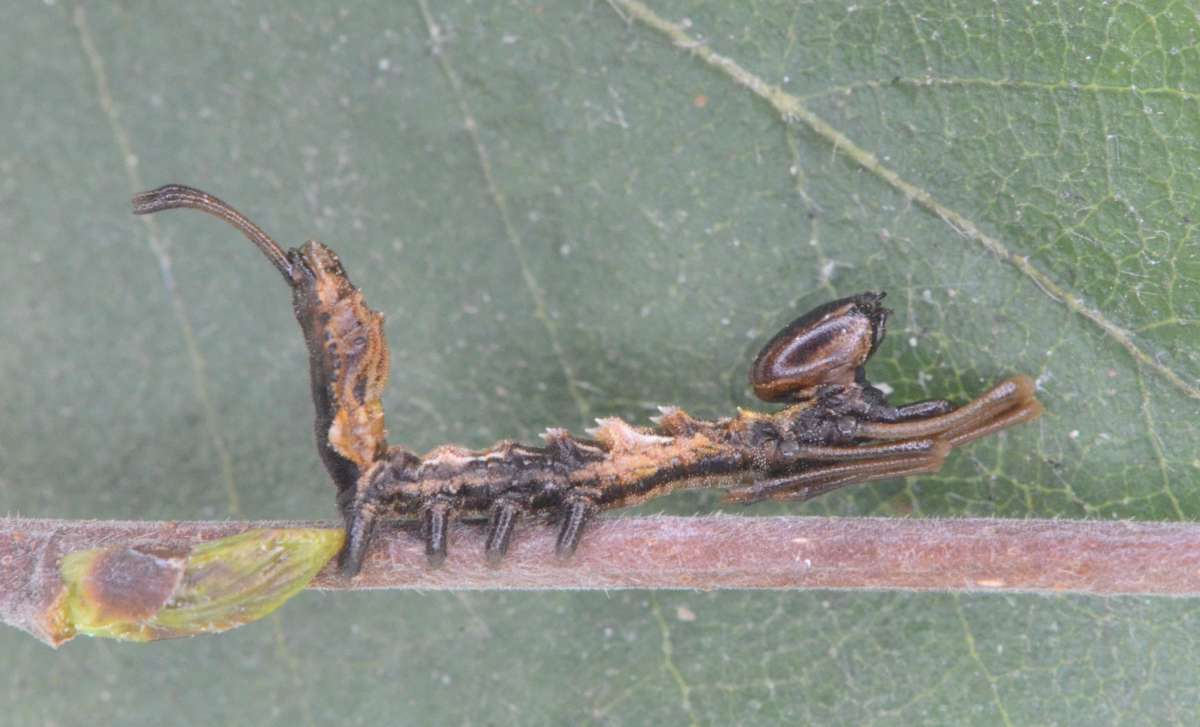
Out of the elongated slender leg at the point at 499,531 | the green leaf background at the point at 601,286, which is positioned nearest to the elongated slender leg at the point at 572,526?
Answer: the elongated slender leg at the point at 499,531

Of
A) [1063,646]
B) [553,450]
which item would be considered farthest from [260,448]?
[1063,646]

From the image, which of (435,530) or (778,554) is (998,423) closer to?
(778,554)

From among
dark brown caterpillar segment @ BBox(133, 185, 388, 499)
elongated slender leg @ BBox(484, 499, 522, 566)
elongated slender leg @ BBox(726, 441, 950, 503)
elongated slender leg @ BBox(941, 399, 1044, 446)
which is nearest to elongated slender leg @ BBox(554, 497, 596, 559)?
elongated slender leg @ BBox(484, 499, 522, 566)

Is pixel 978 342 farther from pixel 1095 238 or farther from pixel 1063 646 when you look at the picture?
pixel 1063 646

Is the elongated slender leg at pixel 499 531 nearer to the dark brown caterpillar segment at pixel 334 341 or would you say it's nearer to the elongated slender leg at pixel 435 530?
the elongated slender leg at pixel 435 530

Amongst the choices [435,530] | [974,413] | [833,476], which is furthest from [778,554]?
[435,530]

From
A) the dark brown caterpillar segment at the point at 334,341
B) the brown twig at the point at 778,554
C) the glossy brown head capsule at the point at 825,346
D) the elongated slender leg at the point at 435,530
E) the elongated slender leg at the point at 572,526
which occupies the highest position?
the dark brown caterpillar segment at the point at 334,341
